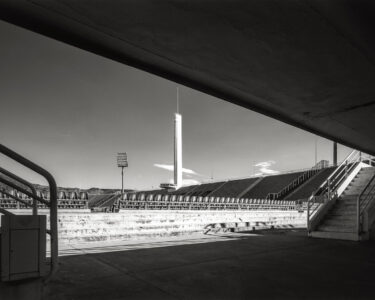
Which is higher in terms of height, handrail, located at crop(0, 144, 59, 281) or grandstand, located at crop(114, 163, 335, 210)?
handrail, located at crop(0, 144, 59, 281)

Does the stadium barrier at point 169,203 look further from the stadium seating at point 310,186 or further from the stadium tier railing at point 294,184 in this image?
the stadium tier railing at point 294,184

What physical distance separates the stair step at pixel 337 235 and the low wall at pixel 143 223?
4237 millimetres

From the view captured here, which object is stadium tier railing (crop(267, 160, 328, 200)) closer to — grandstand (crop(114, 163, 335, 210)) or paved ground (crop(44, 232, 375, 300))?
grandstand (crop(114, 163, 335, 210))

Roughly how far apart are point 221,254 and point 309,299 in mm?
3283

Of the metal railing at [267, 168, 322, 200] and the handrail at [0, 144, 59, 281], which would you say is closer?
the handrail at [0, 144, 59, 281]

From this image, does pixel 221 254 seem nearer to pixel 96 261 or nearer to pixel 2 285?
pixel 96 261

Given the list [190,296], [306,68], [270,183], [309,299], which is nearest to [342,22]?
[306,68]

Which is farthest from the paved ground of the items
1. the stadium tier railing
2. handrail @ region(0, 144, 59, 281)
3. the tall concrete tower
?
the tall concrete tower

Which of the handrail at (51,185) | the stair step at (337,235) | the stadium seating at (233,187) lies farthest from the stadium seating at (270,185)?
the handrail at (51,185)

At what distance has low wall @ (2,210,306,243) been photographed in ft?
29.3

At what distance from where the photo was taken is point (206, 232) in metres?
12.0

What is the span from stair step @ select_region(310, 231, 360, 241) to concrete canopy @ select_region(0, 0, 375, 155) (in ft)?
18.5

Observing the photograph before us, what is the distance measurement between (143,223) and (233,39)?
838 centimetres

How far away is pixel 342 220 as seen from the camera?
995cm
